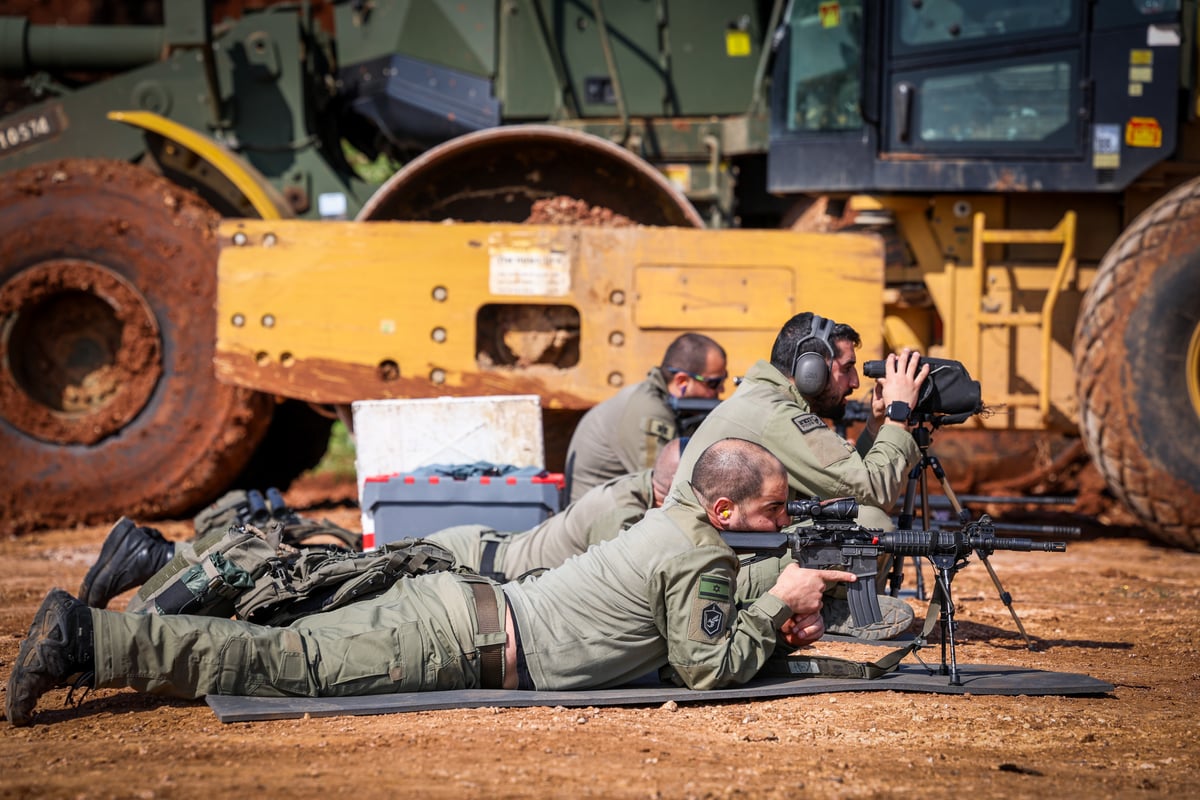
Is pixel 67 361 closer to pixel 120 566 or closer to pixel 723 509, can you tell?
pixel 120 566

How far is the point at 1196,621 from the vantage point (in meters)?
5.75

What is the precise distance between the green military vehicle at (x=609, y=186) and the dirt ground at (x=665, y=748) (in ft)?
10.00

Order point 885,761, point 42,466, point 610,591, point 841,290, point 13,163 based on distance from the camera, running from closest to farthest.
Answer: point 885,761, point 610,591, point 841,290, point 42,466, point 13,163

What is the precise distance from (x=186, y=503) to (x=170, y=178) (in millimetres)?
2185

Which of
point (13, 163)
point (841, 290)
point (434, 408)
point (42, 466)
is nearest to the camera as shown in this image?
point (434, 408)

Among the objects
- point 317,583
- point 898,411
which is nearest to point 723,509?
point 898,411

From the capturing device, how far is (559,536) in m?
5.38

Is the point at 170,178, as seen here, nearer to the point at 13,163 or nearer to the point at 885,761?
the point at 13,163

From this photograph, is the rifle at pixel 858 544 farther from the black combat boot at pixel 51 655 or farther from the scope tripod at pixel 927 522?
the black combat boot at pixel 51 655

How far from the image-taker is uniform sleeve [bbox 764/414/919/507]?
475 cm

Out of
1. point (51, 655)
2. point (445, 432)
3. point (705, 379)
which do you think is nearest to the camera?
point (51, 655)

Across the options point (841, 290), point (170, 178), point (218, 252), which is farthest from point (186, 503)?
point (841, 290)

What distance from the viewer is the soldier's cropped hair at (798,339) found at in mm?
5035

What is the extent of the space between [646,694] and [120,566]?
8.53ft
